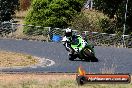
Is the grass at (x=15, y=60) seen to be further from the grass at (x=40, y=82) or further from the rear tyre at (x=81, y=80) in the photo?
the rear tyre at (x=81, y=80)

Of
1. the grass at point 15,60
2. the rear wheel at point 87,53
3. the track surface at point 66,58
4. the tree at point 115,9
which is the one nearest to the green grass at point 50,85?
the track surface at point 66,58

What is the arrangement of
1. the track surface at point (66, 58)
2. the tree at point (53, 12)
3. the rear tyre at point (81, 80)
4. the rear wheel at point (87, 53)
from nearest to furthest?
the rear tyre at point (81, 80) < the track surface at point (66, 58) < the rear wheel at point (87, 53) < the tree at point (53, 12)

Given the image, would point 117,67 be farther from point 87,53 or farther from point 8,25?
point 8,25

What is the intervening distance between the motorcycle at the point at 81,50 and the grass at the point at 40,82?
6.47m

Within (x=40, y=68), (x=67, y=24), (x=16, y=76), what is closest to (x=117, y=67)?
(x=40, y=68)

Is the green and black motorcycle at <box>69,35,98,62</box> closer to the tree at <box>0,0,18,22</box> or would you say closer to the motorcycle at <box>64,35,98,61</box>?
the motorcycle at <box>64,35,98,61</box>

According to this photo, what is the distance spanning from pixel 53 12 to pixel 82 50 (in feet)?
55.4

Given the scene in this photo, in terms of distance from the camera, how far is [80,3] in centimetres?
4384

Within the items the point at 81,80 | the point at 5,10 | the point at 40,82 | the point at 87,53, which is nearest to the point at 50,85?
the point at 40,82

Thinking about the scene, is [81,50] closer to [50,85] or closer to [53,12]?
[50,85]

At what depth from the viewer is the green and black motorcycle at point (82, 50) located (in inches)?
1024

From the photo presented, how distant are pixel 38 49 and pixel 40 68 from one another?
946 centimetres

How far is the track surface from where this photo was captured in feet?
72.6

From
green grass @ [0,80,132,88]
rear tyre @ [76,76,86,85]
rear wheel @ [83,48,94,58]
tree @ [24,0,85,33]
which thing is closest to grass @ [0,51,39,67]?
rear wheel @ [83,48,94,58]
